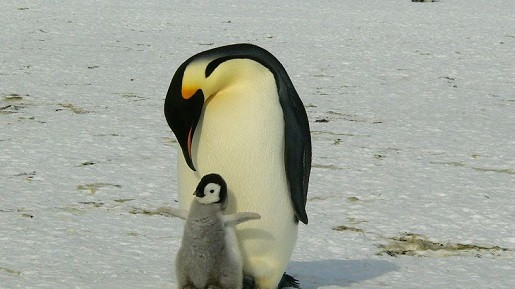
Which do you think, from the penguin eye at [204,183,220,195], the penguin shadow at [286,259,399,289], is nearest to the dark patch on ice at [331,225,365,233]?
the penguin shadow at [286,259,399,289]

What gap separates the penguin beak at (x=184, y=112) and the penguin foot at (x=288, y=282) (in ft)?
1.82

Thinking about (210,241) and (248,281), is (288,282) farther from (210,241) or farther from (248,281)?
(210,241)

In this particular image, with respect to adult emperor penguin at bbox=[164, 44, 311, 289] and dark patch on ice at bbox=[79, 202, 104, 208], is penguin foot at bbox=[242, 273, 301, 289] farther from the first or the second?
dark patch on ice at bbox=[79, 202, 104, 208]

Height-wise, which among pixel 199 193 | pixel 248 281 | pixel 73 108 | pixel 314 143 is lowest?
pixel 73 108

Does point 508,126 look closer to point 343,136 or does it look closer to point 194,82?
point 343,136

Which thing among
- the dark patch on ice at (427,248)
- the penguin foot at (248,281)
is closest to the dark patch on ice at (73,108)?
the dark patch on ice at (427,248)

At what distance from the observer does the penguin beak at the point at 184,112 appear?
122 inches

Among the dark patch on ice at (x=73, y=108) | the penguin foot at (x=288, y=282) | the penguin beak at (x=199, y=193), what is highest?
the penguin beak at (x=199, y=193)

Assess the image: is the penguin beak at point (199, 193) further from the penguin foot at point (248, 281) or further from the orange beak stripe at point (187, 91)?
the penguin foot at point (248, 281)

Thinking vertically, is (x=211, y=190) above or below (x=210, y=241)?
above

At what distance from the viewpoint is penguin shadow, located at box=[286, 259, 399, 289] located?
3.52m

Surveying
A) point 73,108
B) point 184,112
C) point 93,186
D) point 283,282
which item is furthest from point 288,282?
point 73,108

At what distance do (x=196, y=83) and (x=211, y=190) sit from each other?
340 millimetres

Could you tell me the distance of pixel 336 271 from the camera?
368cm
